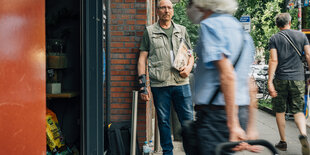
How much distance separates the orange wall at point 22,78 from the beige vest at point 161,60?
2.00 m

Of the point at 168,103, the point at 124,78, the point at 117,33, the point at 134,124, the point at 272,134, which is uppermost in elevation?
the point at 117,33

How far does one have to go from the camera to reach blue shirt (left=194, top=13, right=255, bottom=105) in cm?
228

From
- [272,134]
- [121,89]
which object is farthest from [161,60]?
[272,134]

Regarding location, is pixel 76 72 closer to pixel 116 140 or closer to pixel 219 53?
pixel 116 140

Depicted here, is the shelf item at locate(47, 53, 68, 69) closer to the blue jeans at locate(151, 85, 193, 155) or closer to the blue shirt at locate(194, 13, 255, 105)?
the blue jeans at locate(151, 85, 193, 155)

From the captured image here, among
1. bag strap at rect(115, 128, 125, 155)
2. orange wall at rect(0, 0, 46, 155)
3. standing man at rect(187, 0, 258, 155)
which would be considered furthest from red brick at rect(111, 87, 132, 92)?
standing man at rect(187, 0, 258, 155)

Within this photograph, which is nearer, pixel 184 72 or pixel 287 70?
pixel 184 72

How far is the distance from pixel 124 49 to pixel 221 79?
3.00 metres

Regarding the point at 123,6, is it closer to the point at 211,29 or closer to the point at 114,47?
the point at 114,47

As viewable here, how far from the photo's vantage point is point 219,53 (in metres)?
2.25

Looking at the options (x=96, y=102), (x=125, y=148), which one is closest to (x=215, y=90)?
(x=96, y=102)

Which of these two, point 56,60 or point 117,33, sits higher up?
point 117,33

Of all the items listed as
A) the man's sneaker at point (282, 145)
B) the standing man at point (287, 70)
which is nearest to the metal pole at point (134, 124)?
the standing man at point (287, 70)

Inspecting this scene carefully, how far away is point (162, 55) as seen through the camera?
466cm
